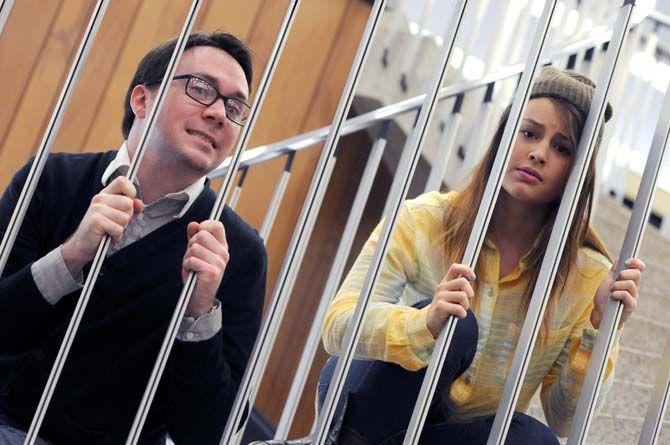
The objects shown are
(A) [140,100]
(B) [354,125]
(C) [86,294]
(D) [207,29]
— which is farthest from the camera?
(D) [207,29]

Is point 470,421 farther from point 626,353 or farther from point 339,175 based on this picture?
point 339,175

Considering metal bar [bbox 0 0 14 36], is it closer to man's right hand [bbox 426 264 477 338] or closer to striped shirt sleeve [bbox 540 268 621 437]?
man's right hand [bbox 426 264 477 338]

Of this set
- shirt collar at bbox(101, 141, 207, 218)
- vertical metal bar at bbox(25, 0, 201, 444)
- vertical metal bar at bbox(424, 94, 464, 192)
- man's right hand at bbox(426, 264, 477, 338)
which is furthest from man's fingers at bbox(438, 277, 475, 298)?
vertical metal bar at bbox(424, 94, 464, 192)

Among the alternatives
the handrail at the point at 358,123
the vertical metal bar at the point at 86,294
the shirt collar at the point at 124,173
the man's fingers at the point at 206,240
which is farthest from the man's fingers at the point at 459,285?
the handrail at the point at 358,123

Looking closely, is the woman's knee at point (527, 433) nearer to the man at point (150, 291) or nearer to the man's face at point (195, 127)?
the man at point (150, 291)

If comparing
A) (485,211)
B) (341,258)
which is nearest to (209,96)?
(485,211)

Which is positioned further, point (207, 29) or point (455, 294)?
point (207, 29)

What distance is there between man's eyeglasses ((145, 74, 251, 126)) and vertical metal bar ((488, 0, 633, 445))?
528 mm

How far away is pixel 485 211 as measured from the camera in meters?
0.87

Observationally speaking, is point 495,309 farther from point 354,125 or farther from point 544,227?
point 354,125

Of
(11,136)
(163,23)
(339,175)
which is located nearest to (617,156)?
(339,175)

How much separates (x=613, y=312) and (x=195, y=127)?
640mm

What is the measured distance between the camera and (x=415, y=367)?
3.40 ft

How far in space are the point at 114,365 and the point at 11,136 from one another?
1.68 m
